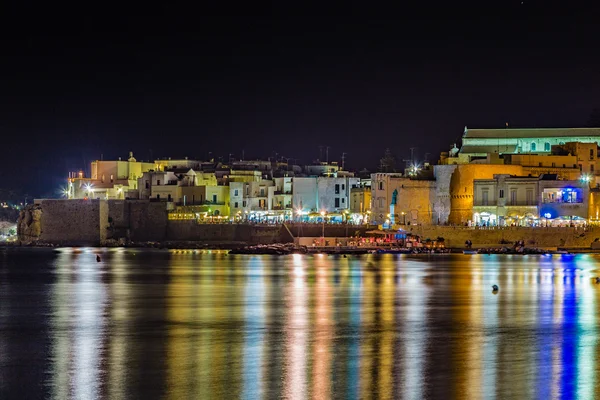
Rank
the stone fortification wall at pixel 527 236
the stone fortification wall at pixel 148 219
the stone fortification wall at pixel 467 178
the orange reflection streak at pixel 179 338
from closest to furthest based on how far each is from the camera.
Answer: the orange reflection streak at pixel 179 338, the stone fortification wall at pixel 527 236, the stone fortification wall at pixel 467 178, the stone fortification wall at pixel 148 219

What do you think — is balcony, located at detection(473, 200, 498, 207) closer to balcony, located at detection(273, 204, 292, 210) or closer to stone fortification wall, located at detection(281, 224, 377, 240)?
stone fortification wall, located at detection(281, 224, 377, 240)

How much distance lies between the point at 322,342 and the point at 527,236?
3839 centimetres

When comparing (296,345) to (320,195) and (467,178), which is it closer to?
(467,178)

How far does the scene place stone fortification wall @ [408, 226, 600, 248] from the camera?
186 feet

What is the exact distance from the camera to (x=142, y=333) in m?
22.4

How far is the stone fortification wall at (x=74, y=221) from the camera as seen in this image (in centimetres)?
6469

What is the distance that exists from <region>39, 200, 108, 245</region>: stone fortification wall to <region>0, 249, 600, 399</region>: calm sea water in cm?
2243

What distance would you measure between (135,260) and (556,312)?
30.0 meters

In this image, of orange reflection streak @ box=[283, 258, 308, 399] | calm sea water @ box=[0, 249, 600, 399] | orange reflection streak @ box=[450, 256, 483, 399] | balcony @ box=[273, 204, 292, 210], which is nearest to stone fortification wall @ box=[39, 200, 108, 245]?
balcony @ box=[273, 204, 292, 210]

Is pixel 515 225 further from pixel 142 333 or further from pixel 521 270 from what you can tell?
pixel 142 333

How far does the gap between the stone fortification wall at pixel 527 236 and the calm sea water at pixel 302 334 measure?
1444 centimetres

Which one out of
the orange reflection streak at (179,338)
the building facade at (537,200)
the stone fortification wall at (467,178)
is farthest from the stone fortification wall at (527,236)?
the orange reflection streak at (179,338)

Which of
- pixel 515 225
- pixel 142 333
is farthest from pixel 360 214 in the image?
pixel 142 333

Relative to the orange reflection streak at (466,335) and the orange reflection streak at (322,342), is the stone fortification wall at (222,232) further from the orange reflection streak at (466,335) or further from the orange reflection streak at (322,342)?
the orange reflection streak at (322,342)
